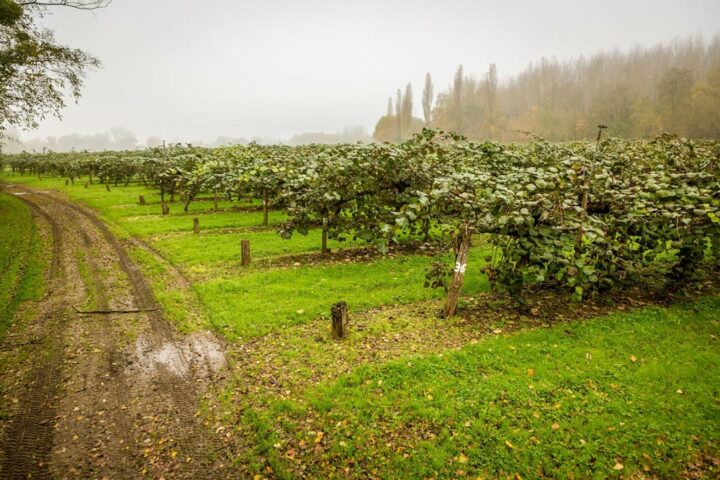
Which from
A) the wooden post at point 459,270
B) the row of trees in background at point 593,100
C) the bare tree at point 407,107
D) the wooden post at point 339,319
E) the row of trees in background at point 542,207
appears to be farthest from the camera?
the bare tree at point 407,107

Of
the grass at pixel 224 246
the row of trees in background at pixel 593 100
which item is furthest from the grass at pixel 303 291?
the row of trees in background at pixel 593 100

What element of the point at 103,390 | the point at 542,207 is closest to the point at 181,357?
the point at 103,390

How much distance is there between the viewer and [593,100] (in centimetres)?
8656

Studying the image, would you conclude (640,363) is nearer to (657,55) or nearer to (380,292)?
(380,292)

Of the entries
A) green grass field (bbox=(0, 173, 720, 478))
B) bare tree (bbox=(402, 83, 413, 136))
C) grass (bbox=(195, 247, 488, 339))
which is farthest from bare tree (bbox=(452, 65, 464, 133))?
green grass field (bbox=(0, 173, 720, 478))

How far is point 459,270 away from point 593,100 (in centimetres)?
9874

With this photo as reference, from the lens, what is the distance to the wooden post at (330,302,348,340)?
8008mm

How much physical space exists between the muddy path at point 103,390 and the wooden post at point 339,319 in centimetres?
235

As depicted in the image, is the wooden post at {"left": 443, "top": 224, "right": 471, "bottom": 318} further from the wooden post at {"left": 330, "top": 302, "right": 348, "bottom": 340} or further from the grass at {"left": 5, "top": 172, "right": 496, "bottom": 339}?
the wooden post at {"left": 330, "top": 302, "right": 348, "bottom": 340}

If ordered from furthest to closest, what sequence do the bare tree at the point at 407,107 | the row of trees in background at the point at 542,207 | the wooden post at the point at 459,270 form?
1. the bare tree at the point at 407,107
2. the wooden post at the point at 459,270
3. the row of trees in background at the point at 542,207

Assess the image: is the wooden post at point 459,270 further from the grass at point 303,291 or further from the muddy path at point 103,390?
the muddy path at point 103,390

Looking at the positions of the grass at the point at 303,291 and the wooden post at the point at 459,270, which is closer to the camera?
the wooden post at the point at 459,270

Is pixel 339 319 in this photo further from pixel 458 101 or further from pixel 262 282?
pixel 458 101

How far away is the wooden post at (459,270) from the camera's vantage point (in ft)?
26.9
